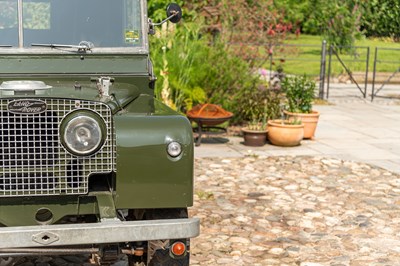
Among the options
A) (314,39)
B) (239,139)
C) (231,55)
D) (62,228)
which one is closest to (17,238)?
(62,228)

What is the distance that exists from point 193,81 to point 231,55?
168 centimetres

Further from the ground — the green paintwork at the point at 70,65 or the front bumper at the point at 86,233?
the green paintwork at the point at 70,65

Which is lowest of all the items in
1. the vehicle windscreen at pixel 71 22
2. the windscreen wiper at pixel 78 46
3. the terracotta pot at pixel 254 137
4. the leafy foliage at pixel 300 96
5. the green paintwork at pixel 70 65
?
the terracotta pot at pixel 254 137

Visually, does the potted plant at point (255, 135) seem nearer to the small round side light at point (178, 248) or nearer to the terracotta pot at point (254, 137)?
the terracotta pot at point (254, 137)

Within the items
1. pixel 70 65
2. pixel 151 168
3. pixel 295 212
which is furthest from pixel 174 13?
pixel 295 212

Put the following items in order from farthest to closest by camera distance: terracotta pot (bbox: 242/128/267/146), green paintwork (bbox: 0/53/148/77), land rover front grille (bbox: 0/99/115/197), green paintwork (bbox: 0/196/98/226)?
terracotta pot (bbox: 242/128/267/146) < green paintwork (bbox: 0/53/148/77) < green paintwork (bbox: 0/196/98/226) < land rover front grille (bbox: 0/99/115/197)

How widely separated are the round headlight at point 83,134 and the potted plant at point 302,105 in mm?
7847

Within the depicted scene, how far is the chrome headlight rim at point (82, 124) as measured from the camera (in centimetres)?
435

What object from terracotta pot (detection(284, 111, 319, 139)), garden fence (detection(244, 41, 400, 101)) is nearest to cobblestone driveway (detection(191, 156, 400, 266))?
terracotta pot (detection(284, 111, 319, 139))

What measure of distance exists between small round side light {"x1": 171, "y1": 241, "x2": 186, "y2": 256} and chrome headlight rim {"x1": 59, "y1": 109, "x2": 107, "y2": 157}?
0.76 m

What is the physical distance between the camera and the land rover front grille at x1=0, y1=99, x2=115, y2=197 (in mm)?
4352

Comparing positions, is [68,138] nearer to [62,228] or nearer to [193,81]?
[62,228]

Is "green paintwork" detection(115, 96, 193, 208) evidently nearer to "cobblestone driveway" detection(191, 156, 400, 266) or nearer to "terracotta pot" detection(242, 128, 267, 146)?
"cobblestone driveway" detection(191, 156, 400, 266)

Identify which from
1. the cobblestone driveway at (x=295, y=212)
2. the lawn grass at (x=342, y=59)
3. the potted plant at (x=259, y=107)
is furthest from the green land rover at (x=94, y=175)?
the lawn grass at (x=342, y=59)
